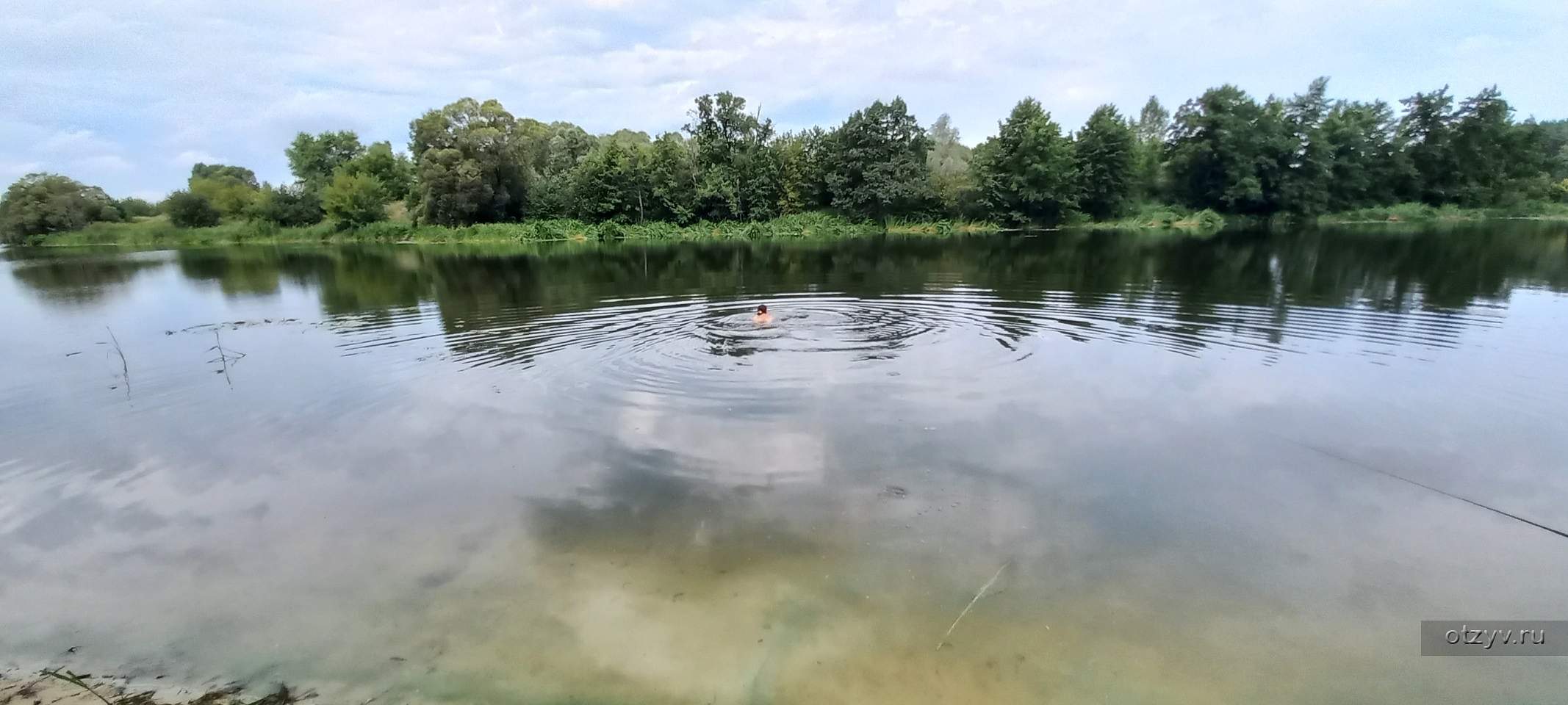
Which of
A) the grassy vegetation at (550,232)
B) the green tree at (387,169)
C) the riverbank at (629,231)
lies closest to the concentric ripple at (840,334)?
the riverbank at (629,231)

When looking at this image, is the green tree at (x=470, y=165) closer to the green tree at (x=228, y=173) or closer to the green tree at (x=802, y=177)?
the green tree at (x=802, y=177)

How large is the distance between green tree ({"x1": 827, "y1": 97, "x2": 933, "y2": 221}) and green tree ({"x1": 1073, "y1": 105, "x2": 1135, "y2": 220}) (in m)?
11.8

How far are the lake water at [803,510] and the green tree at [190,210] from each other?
64.3 meters

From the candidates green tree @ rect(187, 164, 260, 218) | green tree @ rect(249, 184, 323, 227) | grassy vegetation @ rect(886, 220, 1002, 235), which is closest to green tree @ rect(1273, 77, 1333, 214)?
grassy vegetation @ rect(886, 220, 1002, 235)

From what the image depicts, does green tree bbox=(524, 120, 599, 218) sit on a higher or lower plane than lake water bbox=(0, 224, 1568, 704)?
higher

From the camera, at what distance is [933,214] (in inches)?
1938

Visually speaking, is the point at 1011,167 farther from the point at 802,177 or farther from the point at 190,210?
the point at 190,210

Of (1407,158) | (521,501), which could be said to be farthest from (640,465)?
(1407,158)

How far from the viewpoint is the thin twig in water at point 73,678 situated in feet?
10.5

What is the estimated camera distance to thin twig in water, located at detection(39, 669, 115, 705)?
3.19 m

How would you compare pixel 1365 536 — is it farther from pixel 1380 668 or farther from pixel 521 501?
pixel 521 501

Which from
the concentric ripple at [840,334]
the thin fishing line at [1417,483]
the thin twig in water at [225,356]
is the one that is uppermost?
the concentric ripple at [840,334]

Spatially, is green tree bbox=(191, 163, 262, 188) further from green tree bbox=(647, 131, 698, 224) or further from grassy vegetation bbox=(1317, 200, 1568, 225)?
grassy vegetation bbox=(1317, 200, 1568, 225)

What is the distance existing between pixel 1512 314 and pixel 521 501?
16346 mm
